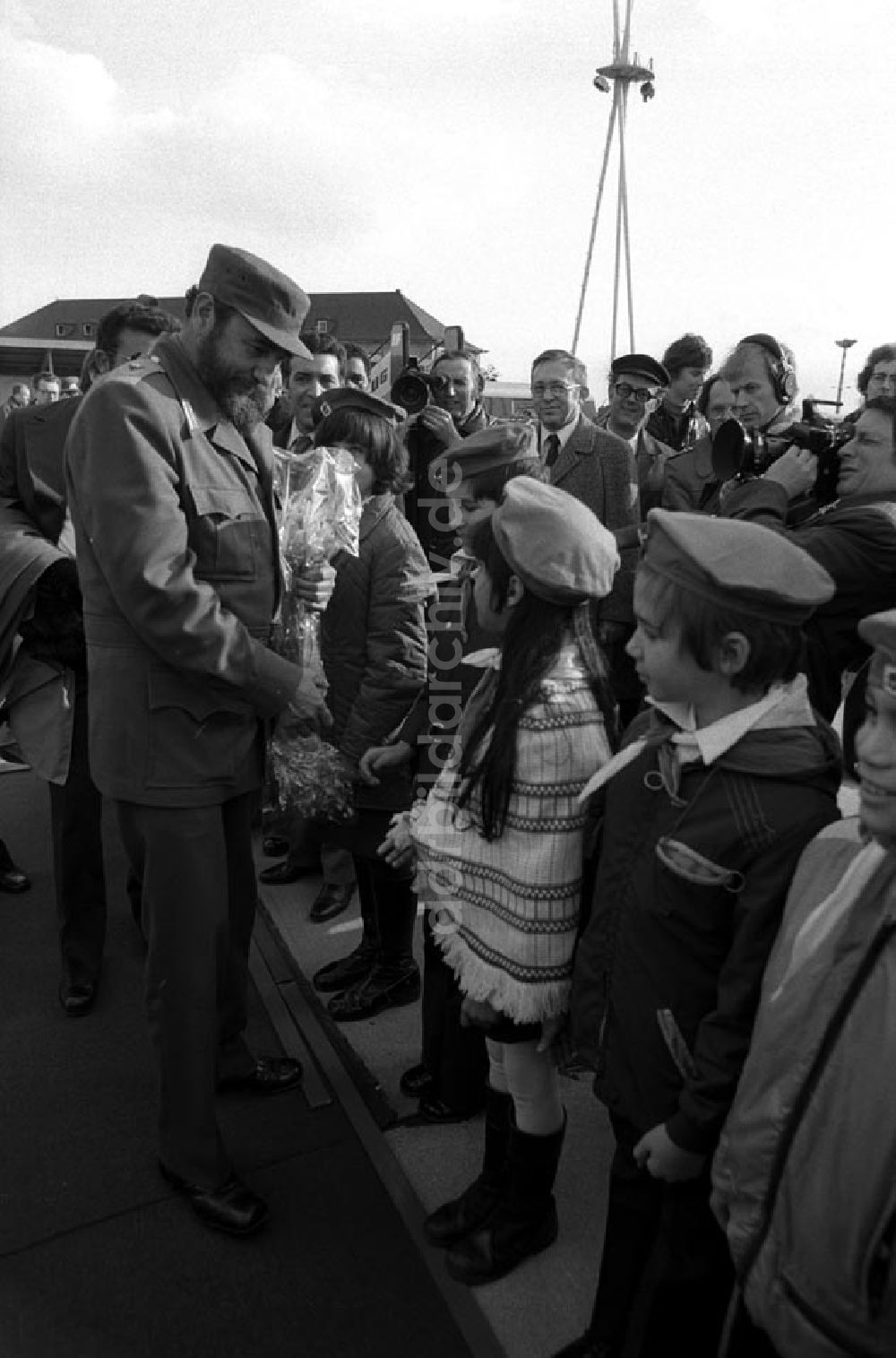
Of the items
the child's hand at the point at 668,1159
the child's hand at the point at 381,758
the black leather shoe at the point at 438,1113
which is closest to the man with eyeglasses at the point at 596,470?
the child's hand at the point at 381,758

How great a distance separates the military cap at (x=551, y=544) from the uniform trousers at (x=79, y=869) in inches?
67.6

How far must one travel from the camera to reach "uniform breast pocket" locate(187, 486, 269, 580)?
187 cm

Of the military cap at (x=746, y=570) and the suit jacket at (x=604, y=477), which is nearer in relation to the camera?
the military cap at (x=746, y=570)

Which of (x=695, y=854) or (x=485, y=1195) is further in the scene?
(x=485, y=1195)

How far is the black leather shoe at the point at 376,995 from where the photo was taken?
107 inches

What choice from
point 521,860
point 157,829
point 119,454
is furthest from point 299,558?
point 521,860

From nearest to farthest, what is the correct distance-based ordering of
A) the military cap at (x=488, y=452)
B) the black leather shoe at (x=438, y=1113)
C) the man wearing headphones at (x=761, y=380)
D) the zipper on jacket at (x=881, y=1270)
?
the zipper on jacket at (x=881, y=1270) → the military cap at (x=488, y=452) → the black leather shoe at (x=438, y=1113) → the man wearing headphones at (x=761, y=380)

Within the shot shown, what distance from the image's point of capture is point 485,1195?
1.95m

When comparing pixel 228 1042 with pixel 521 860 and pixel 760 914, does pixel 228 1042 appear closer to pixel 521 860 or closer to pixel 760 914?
pixel 521 860

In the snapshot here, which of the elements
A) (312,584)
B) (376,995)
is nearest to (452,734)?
(312,584)

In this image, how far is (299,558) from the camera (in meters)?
2.18

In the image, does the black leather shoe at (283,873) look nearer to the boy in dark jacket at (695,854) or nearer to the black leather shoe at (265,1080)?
the black leather shoe at (265,1080)

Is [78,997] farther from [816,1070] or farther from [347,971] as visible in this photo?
[816,1070]

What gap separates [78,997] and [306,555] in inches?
60.8
